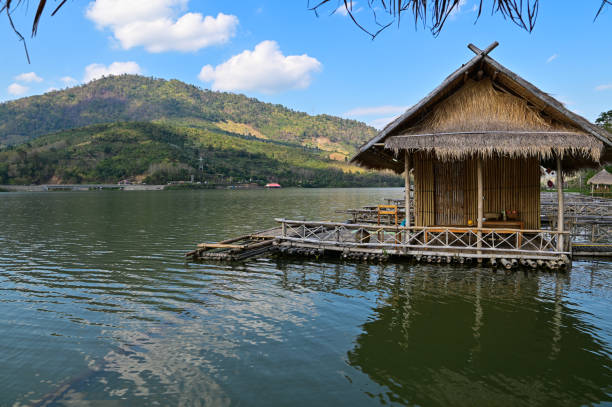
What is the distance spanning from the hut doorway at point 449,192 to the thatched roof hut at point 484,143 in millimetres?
32

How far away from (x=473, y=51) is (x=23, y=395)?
13744 millimetres

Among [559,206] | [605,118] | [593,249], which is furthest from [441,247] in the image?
[605,118]

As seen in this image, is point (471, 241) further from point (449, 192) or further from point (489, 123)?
point (489, 123)

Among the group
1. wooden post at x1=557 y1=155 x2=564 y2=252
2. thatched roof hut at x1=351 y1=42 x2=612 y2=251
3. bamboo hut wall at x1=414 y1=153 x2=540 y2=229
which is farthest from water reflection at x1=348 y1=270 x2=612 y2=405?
thatched roof hut at x1=351 y1=42 x2=612 y2=251

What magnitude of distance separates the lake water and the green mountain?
378ft

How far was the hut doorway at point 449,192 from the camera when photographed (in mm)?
13500

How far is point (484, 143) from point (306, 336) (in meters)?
7.76

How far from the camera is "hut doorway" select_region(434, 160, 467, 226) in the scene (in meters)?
13.5

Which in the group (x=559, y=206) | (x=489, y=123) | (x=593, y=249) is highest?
(x=489, y=123)

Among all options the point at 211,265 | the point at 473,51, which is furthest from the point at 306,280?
the point at 473,51

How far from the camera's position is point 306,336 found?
7.58 metres

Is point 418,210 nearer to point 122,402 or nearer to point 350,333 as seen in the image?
point 350,333

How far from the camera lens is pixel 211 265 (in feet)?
46.9

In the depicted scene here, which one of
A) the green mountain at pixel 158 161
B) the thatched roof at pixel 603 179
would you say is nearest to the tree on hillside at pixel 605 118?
the thatched roof at pixel 603 179
